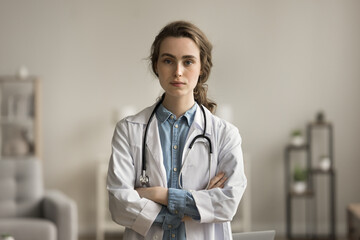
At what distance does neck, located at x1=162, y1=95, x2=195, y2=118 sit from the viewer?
1670mm

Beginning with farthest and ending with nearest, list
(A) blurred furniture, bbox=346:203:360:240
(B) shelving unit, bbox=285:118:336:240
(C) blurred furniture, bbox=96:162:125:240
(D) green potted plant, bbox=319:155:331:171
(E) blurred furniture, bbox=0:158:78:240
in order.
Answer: (B) shelving unit, bbox=285:118:336:240 < (D) green potted plant, bbox=319:155:331:171 < (C) blurred furniture, bbox=96:162:125:240 < (A) blurred furniture, bbox=346:203:360:240 < (E) blurred furniture, bbox=0:158:78:240

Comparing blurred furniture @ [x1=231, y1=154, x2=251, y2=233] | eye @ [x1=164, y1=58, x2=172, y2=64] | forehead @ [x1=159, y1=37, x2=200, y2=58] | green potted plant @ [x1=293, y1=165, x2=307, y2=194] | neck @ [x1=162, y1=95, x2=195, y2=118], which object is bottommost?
blurred furniture @ [x1=231, y1=154, x2=251, y2=233]

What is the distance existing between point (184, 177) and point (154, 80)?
446 cm

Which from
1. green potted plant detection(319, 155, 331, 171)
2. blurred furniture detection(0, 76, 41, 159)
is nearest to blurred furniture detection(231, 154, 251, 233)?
green potted plant detection(319, 155, 331, 171)

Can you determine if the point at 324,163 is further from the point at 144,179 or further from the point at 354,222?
the point at 144,179

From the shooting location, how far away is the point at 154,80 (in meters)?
6.05

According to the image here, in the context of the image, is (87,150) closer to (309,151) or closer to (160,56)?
(309,151)

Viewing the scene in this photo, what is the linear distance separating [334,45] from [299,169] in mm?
1287

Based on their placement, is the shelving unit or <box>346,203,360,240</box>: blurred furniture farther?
the shelving unit

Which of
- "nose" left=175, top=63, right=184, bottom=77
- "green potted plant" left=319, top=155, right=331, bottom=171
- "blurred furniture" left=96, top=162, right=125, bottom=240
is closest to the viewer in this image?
"nose" left=175, top=63, right=184, bottom=77

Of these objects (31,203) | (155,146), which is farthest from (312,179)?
(155,146)

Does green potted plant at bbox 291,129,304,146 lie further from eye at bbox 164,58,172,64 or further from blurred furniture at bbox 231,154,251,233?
eye at bbox 164,58,172,64

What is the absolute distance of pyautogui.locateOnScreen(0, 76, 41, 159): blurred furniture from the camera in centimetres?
574

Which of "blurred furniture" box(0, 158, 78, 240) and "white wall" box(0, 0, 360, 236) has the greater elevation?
"white wall" box(0, 0, 360, 236)
